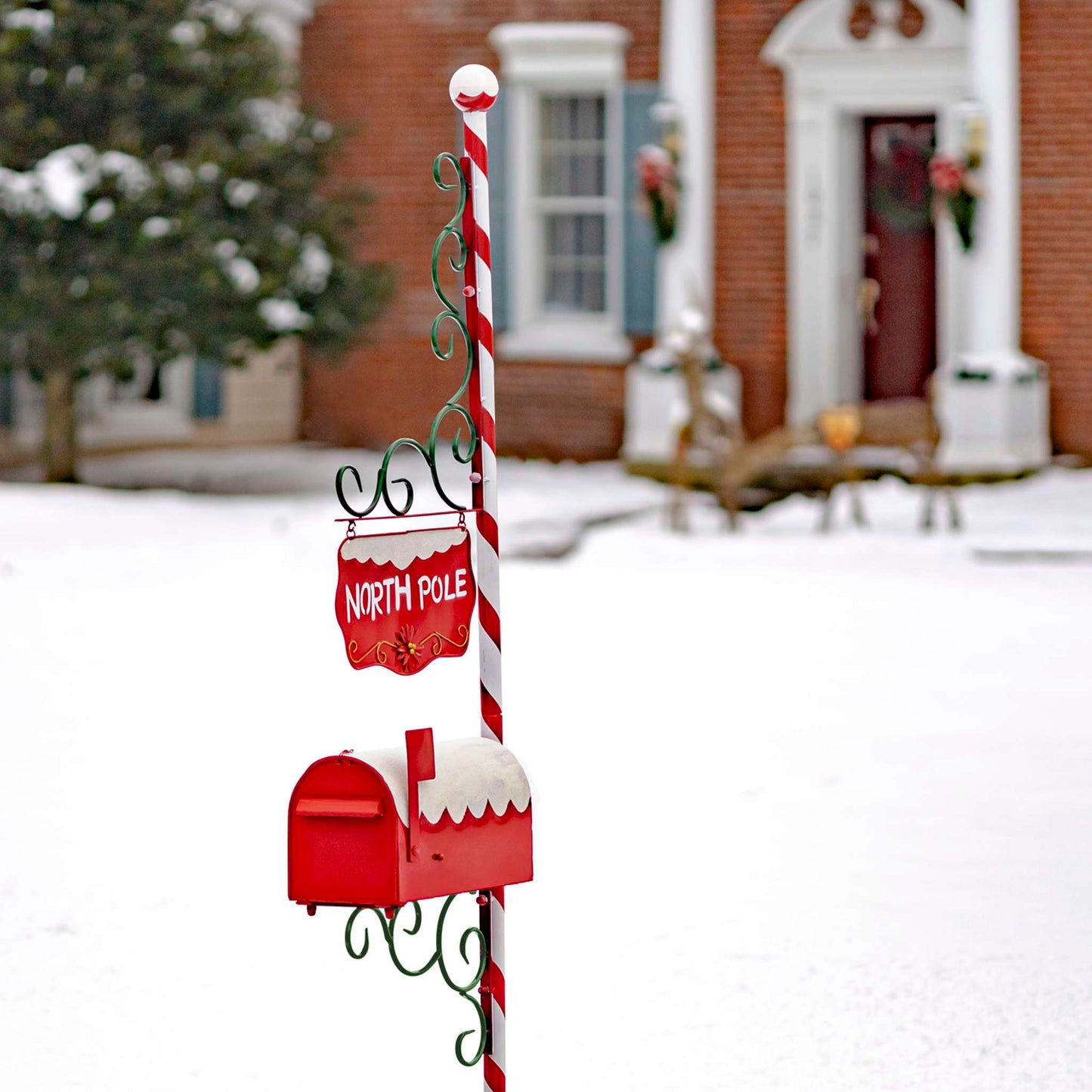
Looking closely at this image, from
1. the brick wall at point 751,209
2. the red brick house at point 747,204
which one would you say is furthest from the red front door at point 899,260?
the brick wall at point 751,209

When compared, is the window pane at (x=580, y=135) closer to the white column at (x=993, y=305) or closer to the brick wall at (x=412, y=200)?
the brick wall at (x=412, y=200)

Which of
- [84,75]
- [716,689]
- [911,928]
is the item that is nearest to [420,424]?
[84,75]

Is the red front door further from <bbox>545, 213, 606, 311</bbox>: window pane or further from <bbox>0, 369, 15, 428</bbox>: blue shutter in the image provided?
<bbox>0, 369, 15, 428</bbox>: blue shutter

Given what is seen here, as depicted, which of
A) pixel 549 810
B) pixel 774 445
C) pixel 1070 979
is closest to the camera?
pixel 1070 979

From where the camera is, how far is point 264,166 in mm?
14203

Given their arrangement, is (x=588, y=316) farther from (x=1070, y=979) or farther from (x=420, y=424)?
(x=1070, y=979)

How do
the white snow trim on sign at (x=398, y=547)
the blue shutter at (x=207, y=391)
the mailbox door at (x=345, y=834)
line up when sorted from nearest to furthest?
the mailbox door at (x=345, y=834), the white snow trim on sign at (x=398, y=547), the blue shutter at (x=207, y=391)

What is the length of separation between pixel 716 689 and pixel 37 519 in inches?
225

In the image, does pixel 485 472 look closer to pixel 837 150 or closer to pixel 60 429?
pixel 60 429

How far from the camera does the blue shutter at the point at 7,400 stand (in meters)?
15.2

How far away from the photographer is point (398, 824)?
332cm

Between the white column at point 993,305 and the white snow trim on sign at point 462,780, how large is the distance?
11.3 metres

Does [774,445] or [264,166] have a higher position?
[264,166]

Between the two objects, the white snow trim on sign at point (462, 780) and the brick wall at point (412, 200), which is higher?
the brick wall at point (412, 200)
